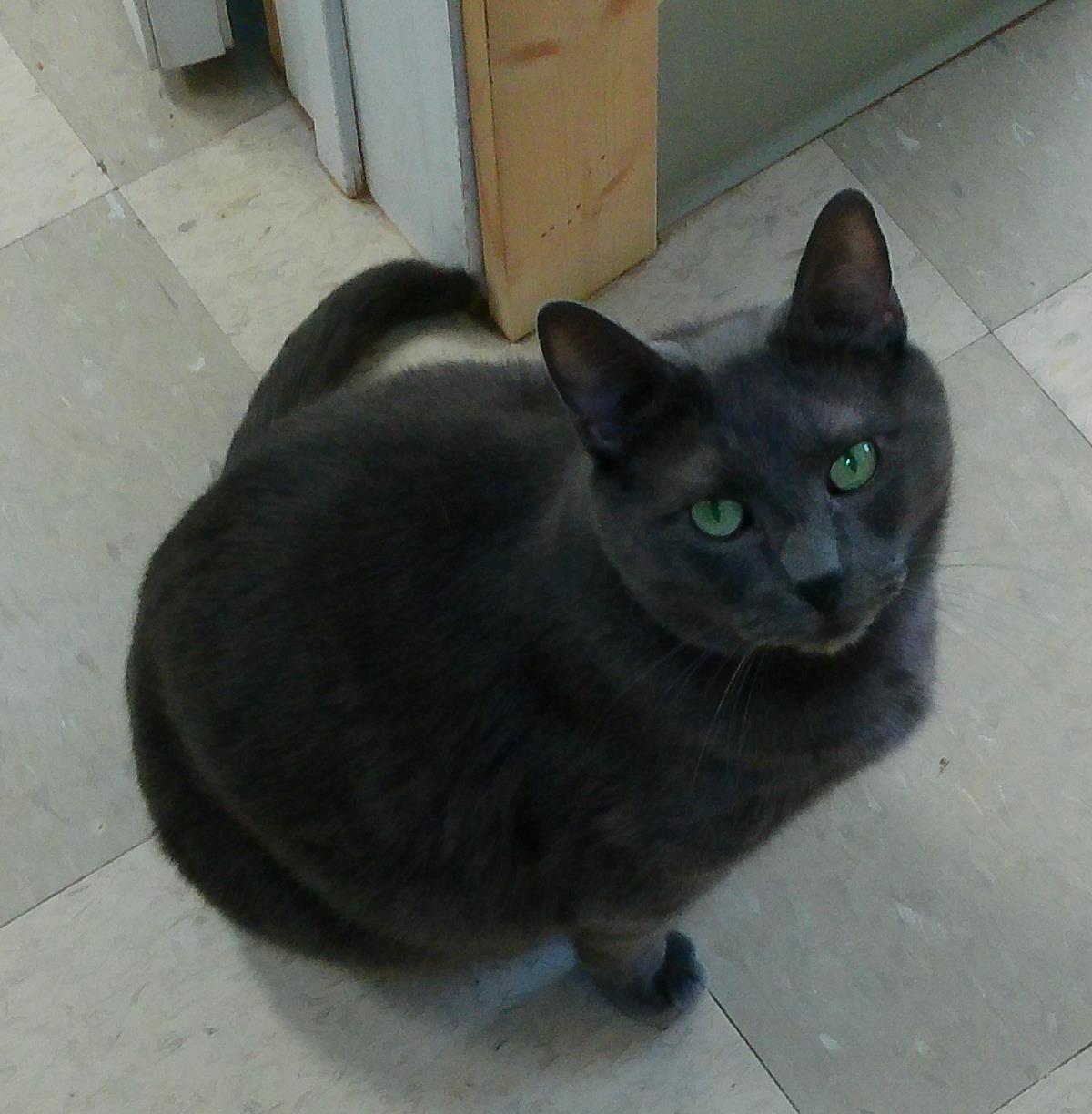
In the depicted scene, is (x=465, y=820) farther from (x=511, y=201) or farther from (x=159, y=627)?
(x=511, y=201)

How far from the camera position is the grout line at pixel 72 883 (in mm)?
1478

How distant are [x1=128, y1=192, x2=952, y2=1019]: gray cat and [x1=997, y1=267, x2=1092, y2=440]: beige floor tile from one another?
58 cm

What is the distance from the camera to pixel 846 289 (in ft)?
3.04

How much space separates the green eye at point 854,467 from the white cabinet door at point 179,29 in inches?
41.3

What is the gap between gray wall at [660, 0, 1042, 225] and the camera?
1548 millimetres

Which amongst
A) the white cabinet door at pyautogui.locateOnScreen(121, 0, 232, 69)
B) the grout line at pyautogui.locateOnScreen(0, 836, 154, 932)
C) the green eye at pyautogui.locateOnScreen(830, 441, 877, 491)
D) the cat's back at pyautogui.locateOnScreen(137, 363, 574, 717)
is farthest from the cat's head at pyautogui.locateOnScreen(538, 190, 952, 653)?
the white cabinet door at pyautogui.locateOnScreen(121, 0, 232, 69)

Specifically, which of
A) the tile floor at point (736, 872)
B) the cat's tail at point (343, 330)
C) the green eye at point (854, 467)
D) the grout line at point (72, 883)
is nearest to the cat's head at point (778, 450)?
the green eye at point (854, 467)

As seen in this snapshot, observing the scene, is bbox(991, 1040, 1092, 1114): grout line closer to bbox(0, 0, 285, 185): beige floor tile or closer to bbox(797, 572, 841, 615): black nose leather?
bbox(797, 572, 841, 615): black nose leather

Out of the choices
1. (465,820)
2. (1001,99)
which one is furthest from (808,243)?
(1001,99)

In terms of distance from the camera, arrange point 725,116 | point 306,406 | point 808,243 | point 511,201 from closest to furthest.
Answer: point 808,243, point 306,406, point 511,201, point 725,116

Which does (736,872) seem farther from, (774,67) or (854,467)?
(774,67)

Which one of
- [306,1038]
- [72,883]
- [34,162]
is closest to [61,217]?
[34,162]

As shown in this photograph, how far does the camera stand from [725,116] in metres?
1.64

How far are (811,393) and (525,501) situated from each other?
243 millimetres
